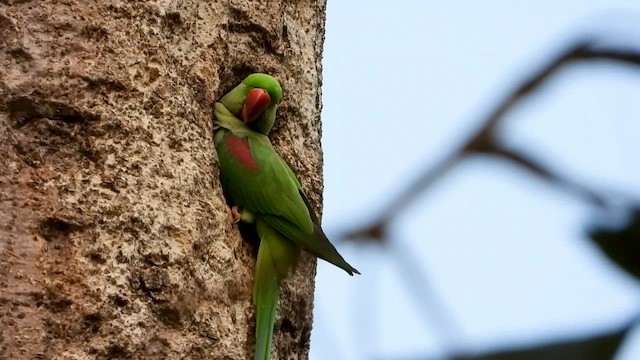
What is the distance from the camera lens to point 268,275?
2.11 metres

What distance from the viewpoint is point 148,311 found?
1862 mm

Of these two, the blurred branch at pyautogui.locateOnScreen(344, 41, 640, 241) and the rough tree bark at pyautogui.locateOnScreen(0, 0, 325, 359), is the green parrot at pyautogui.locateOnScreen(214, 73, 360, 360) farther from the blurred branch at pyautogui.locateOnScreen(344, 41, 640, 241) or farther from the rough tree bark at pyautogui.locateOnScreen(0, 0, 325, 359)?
the blurred branch at pyautogui.locateOnScreen(344, 41, 640, 241)

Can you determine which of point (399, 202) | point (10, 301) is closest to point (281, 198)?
point (10, 301)

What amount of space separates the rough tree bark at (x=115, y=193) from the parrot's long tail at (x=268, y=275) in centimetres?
3

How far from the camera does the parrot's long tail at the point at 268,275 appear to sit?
201 cm

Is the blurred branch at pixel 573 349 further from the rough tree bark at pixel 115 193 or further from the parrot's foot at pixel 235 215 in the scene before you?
the parrot's foot at pixel 235 215

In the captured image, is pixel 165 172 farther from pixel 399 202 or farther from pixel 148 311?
pixel 399 202

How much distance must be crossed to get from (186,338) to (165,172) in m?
0.36

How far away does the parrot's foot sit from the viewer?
7.08 feet

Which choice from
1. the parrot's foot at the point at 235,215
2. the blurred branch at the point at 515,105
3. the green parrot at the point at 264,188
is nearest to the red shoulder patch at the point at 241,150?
the green parrot at the point at 264,188

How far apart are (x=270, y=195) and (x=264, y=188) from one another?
0.08 feet

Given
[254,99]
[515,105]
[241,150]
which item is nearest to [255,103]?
[254,99]

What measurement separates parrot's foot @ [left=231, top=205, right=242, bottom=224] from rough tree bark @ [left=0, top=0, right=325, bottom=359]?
29 mm

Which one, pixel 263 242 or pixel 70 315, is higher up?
pixel 263 242
